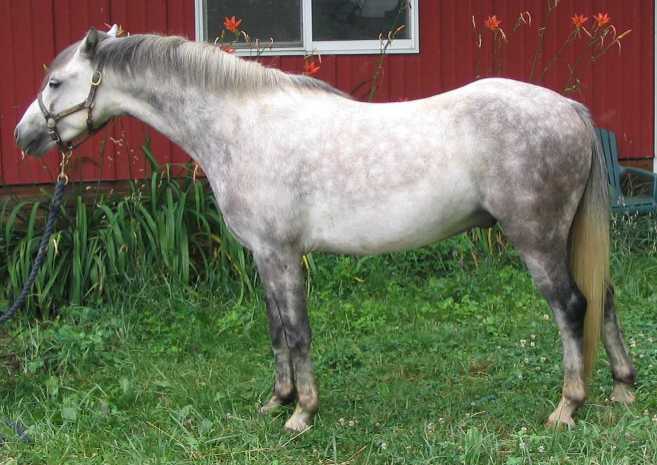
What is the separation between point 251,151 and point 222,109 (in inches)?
9.7

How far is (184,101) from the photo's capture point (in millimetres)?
3750

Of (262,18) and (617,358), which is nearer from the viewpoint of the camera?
(617,358)

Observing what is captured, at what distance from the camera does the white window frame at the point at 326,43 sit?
269 inches

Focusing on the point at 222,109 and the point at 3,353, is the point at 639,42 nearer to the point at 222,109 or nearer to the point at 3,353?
the point at 222,109

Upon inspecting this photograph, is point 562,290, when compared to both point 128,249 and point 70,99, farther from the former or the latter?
point 128,249

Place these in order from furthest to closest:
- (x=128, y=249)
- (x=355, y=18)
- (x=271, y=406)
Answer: (x=355, y=18) → (x=128, y=249) → (x=271, y=406)

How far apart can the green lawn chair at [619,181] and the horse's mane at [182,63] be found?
368 centimetres

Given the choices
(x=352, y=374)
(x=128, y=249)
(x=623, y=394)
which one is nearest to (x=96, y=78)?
(x=352, y=374)

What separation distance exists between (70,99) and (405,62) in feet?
12.8

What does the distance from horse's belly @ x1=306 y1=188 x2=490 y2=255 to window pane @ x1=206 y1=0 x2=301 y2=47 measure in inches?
143

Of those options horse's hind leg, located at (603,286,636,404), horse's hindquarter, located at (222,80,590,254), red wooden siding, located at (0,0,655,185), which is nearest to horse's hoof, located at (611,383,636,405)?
Result: horse's hind leg, located at (603,286,636,404)

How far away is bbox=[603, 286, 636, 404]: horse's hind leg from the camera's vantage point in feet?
12.6

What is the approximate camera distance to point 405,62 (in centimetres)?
710

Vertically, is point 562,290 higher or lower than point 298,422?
higher
